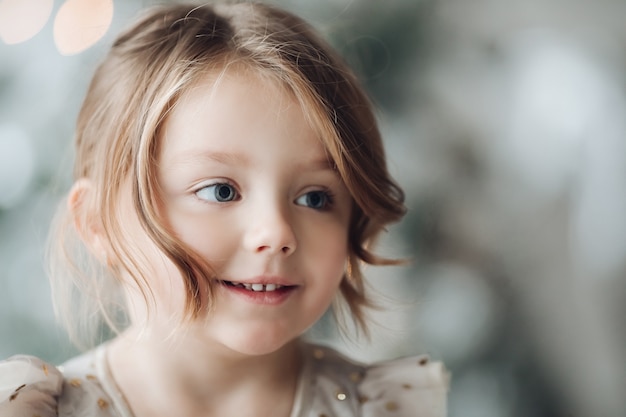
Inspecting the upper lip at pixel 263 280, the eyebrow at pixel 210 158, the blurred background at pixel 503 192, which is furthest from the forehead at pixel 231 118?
the blurred background at pixel 503 192

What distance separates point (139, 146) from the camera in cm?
69

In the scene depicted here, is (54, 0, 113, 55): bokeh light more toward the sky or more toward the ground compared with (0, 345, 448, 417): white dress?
more toward the sky

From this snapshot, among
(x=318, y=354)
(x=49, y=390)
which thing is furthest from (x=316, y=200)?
(x=49, y=390)

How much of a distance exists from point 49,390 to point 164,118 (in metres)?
0.29

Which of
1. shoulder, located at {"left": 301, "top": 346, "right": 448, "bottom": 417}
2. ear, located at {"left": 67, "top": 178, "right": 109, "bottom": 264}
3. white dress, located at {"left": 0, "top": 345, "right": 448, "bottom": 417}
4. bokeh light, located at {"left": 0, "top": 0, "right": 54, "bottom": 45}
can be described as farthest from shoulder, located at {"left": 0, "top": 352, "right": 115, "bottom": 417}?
bokeh light, located at {"left": 0, "top": 0, "right": 54, "bottom": 45}

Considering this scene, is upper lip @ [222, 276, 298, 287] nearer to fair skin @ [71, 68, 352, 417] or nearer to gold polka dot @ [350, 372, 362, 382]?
fair skin @ [71, 68, 352, 417]

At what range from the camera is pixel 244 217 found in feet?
2.28

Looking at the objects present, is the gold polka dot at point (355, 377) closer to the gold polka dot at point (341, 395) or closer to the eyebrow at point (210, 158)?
the gold polka dot at point (341, 395)

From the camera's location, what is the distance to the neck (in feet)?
2.52

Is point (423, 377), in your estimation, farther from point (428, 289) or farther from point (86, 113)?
point (86, 113)

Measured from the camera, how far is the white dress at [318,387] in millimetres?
711

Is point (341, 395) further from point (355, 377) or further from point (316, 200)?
point (316, 200)

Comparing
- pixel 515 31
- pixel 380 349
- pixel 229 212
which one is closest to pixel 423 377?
pixel 380 349

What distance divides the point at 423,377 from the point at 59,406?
383 millimetres
